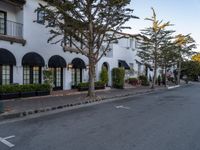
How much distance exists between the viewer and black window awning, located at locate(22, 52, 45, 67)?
67.6 ft

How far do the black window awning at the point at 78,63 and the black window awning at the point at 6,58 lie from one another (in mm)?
7636

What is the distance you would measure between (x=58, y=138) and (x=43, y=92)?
12.4 metres

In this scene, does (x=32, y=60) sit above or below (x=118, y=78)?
above

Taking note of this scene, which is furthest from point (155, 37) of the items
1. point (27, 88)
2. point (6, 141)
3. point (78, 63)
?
point (6, 141)

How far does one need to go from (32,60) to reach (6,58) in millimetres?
2590

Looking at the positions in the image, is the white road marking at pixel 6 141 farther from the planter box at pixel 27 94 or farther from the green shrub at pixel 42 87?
the green shrub at pixel 42 87

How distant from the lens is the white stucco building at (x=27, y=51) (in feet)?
64.3

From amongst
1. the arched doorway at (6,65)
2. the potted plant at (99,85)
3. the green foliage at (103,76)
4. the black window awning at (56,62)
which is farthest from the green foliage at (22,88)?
the green foliage at (103,76)

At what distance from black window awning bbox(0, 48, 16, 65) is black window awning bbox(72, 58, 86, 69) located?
764cm

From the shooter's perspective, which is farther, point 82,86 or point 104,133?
point 82,86

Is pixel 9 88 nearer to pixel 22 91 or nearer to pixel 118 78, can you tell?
pixel 22 91

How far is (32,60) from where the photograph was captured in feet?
69.0

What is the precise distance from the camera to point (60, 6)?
19078 millimetres

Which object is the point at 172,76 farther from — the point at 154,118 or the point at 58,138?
the point at 58,138
